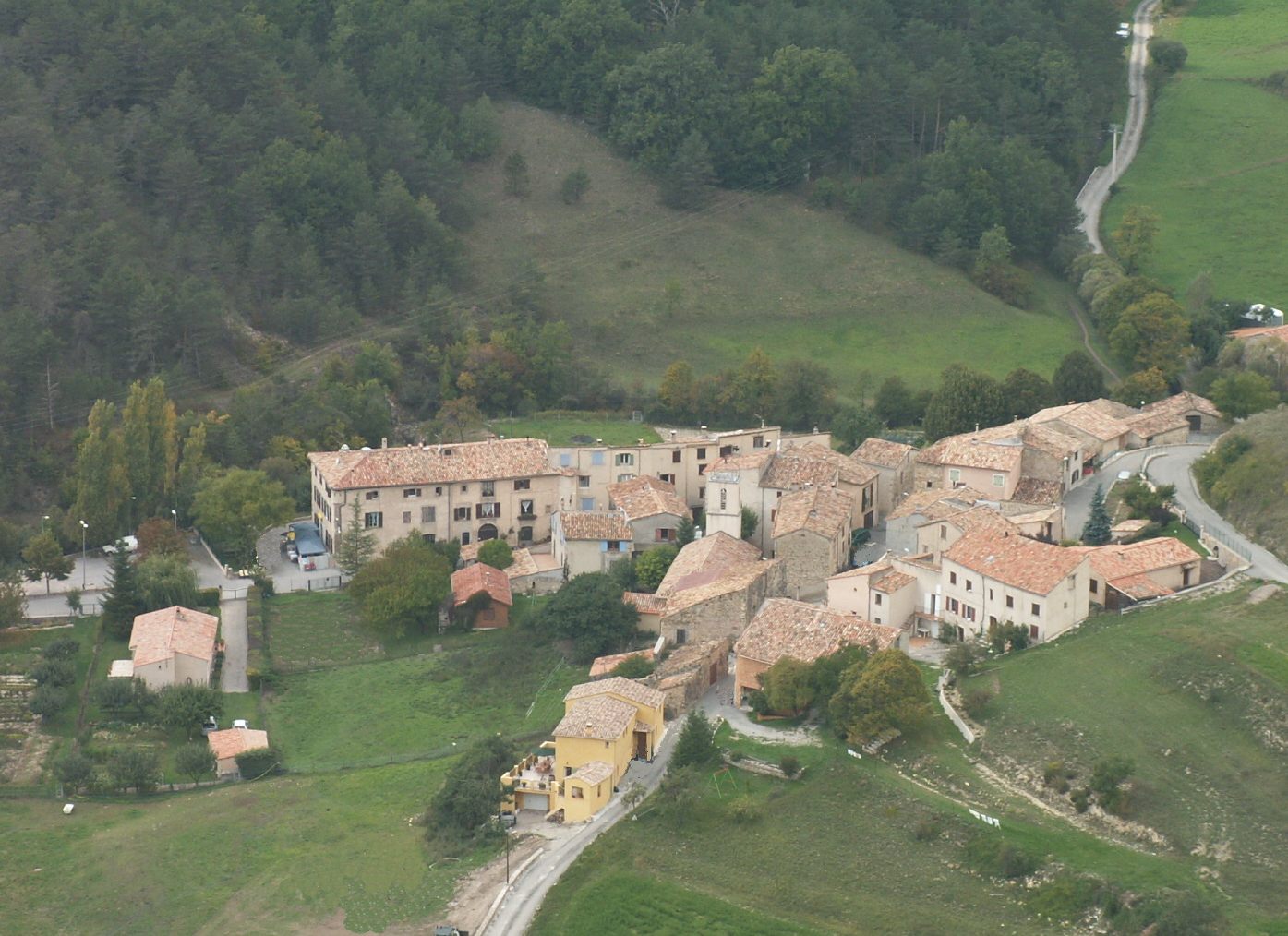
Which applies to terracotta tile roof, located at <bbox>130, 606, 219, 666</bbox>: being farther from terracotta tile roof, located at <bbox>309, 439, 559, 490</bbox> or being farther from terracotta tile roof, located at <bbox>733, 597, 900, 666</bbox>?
terracotta tile roof, located at <bbox>733, 597, 900, 666</bbox>

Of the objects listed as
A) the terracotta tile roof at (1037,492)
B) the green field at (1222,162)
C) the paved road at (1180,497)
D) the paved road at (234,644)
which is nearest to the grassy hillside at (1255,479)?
the paved road at (1180,497)

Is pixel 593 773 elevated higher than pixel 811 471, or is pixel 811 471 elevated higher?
pixel 811 471

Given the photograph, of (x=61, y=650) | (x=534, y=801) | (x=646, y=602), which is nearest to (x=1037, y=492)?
(x=646, y=602)

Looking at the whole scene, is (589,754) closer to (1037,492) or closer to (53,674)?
(53,674)

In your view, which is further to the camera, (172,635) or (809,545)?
(809,545)

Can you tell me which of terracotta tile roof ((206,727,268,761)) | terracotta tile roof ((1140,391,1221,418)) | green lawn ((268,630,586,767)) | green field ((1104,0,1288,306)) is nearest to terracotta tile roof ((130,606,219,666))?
green lawn ((268,630,586,767))

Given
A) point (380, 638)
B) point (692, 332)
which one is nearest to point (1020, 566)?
point (380, 638)
